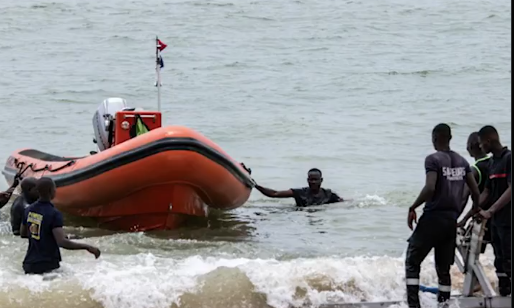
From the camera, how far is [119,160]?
7.28 metres

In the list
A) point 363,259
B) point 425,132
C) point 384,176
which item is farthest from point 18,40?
point 363,259

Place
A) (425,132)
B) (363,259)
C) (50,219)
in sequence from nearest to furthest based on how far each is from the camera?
(50,219) < (363,259) < (425,132)

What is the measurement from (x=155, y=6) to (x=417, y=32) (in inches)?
302

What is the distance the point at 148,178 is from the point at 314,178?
101 inches

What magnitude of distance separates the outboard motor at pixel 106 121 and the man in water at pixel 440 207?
4170 mm

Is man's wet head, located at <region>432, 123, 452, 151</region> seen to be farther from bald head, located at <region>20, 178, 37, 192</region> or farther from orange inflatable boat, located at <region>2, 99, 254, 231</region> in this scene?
bald head, located at <region>20, 178, 37, 192</region>

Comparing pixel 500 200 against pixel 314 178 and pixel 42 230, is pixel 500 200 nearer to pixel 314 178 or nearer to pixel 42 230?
pixel 42 230

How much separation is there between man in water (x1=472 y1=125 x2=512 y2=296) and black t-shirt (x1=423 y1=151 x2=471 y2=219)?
0.17 metres

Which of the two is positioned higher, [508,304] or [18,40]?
[18,40]

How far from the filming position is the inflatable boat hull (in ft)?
23.8

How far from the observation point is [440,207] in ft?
16.8

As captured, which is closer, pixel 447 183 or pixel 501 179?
pixel 447 183

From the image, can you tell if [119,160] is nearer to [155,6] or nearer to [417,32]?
[417,32]

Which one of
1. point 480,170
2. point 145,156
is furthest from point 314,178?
point 480,170
